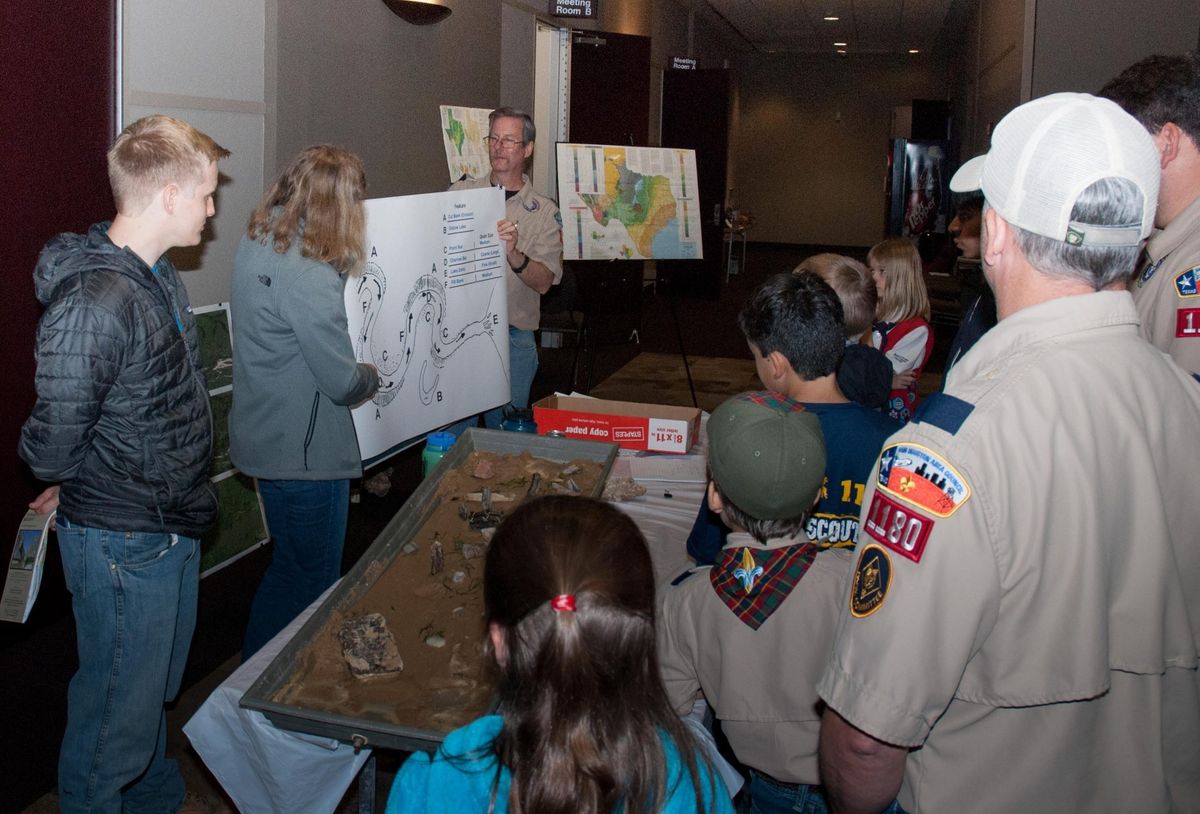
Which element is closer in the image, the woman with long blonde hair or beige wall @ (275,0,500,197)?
the woman with long blonde hair

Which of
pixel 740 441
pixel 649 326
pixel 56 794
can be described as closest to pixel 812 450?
pixel 740 441

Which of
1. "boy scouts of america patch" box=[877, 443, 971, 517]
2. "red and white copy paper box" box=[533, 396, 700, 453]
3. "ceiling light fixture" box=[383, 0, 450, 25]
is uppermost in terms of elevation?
"ceiling light fixture" box=[383, 0, 450, 25]

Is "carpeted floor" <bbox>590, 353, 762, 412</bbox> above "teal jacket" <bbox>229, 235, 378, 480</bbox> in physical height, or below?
below

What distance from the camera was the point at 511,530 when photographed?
1019mm

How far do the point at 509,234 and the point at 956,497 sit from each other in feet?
8.96

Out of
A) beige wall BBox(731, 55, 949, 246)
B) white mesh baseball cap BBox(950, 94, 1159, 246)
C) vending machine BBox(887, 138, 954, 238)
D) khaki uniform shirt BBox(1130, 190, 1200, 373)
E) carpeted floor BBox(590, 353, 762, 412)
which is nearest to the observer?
white mesh baseball cap BBox(950, 94, 1159, 246)

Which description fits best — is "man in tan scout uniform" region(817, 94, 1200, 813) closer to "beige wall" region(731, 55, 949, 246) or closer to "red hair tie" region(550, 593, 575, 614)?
"red hair tie" region(550, 593, 575, 614)

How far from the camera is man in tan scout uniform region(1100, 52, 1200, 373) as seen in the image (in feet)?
5.86

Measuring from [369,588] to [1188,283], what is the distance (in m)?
1.55

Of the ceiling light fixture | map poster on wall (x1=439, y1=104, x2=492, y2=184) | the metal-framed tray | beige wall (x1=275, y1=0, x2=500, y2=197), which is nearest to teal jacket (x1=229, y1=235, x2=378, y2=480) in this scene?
the metal-framed tray

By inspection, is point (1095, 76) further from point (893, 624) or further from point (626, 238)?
point (893, 624)

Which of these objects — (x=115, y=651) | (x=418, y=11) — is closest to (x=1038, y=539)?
(x=115, y=651)

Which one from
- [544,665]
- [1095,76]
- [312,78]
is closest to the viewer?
[544,665]

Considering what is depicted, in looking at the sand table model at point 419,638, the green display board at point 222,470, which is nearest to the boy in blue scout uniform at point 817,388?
the sand table model at point 419,638
